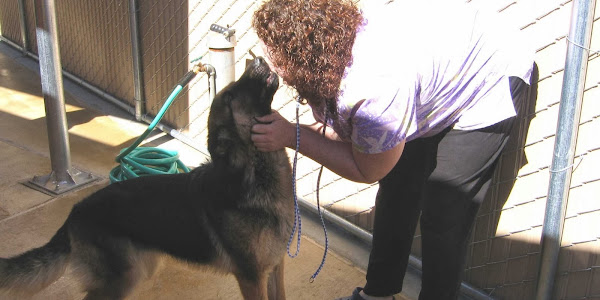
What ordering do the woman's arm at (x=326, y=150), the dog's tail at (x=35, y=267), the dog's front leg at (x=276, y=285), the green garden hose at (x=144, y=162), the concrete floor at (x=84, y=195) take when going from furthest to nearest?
the green garden hose at (x=144, y=162) → the concrete floor at (x=84, y=195) → the dog's front leg at (x=276, y=285) → the dog's tail at (x=35, y=267) → the woman's arm at (x=326, y=150)

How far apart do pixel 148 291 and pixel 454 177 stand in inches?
80.1

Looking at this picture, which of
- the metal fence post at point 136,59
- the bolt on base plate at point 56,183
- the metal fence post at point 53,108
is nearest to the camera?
the metal fence post at point 53,108

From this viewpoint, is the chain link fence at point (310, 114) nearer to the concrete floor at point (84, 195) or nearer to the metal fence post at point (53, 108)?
the concrete floor at point (84, 195)

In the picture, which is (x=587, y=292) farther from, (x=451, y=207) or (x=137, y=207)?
(x=137, y=207)

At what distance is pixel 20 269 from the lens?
2.74 meters

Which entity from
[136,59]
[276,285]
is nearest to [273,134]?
[276,285]

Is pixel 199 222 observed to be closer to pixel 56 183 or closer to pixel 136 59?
pixel 56 183

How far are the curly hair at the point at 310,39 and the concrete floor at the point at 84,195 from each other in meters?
1.51

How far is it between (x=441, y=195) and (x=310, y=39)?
1.09 meters

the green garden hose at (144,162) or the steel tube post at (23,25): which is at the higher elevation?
the steel tube post at (23,25)

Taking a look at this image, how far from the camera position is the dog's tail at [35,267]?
2.72 meters

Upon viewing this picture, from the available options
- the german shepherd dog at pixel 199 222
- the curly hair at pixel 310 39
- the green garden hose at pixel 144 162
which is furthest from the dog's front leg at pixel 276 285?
the green garden hose at pixel 144 162

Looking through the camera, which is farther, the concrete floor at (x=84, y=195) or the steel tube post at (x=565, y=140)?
the concrete floor at (x=84, y=195)

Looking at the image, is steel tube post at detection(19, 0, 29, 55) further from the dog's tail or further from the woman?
the woman
